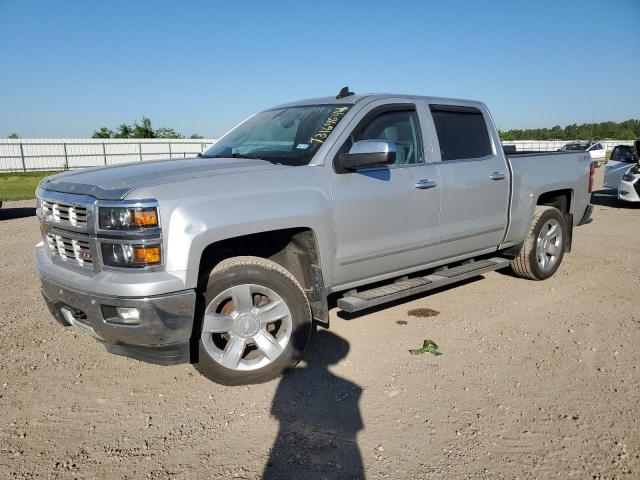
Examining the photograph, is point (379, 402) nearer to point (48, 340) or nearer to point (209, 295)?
point (209, 295)

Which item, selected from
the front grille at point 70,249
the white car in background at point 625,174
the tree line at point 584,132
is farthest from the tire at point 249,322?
the tree line at point 584,132

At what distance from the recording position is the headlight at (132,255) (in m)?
2.82

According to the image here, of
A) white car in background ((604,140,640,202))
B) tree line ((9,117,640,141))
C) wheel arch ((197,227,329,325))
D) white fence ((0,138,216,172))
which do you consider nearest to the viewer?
wheel arch ((197,227,329,325))

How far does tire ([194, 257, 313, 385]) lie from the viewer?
3.19 meters

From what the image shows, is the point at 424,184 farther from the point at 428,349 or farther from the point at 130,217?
the point at 130,217

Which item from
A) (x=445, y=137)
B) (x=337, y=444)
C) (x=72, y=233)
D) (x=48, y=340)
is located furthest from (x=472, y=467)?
(x=48, y=340)

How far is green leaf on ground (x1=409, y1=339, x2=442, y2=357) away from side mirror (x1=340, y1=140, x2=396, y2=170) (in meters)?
1.55

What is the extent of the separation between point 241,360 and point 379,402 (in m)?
0.97

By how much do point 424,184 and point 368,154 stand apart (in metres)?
0.85

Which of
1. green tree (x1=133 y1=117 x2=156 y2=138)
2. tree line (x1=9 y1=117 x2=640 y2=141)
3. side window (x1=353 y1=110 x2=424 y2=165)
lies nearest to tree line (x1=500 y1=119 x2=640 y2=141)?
tree line (x1=9 y1=117 x2=640 y2=141)

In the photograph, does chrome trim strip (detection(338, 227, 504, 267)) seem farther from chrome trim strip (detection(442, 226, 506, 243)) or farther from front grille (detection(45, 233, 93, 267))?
front grille (detection(45, 233, 93, 267))

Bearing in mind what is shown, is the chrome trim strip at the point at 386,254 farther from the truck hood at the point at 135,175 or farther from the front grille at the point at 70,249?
the front grille at the point at 70,249

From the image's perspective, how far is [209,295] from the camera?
315 centimetres

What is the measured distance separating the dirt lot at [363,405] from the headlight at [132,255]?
39.4 inches
